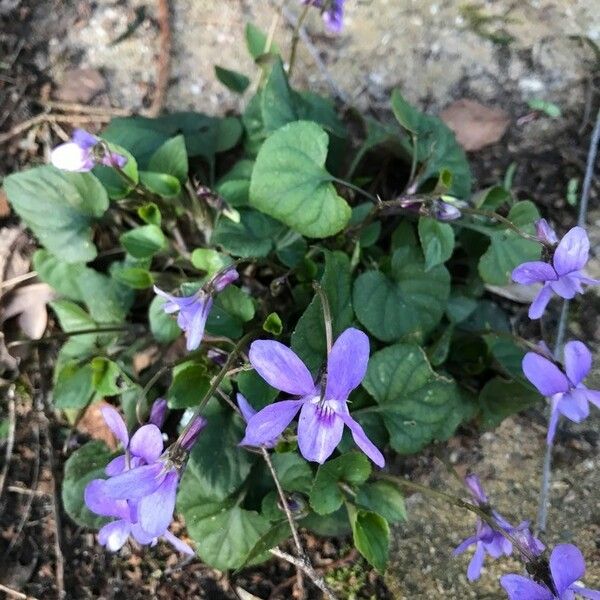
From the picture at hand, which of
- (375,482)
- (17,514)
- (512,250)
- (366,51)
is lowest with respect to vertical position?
(17,514)

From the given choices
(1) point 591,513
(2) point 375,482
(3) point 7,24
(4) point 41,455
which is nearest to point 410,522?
(2) point 375,482

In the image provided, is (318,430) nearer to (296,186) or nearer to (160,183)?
(296,186)

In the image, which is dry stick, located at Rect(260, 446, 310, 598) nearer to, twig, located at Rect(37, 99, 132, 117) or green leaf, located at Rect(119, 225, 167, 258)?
green leaf, located at Rect(119, 225, 167, 258)

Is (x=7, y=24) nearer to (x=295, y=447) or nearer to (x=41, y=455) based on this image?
(x=41, y=455)

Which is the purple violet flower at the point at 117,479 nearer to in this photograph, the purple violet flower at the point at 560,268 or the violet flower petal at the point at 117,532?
the violet flower petal at the point at 117,532

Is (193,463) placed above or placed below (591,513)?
above

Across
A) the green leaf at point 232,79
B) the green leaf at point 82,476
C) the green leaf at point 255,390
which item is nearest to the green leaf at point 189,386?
the green leaf at point 255,390

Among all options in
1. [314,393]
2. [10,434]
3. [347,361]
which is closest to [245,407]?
[314,393]
